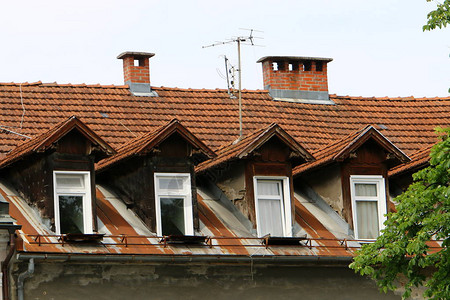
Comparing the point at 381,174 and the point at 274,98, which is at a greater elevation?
the point at 274,98

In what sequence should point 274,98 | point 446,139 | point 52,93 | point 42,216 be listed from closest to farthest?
point 446,139, point 42,216, point 52,93, point 274,98

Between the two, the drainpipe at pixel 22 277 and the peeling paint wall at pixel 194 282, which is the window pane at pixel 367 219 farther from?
the drainpipe at pixel 22 277

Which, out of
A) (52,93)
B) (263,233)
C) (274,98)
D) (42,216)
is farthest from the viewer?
(274,98)

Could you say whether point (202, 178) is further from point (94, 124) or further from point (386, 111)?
point (386, 111)

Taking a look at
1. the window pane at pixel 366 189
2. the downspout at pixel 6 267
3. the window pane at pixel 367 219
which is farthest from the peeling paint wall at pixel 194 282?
the window pane at pixel 366 189

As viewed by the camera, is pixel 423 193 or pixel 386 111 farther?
pixel 386 111

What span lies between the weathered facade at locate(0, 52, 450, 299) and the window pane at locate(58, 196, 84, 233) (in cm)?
2

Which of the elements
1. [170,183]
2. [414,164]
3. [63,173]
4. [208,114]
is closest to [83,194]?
[63,173]

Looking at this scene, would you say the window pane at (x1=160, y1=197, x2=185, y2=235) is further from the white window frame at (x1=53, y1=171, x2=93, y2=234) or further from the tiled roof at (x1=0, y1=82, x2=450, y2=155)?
the tiled roof at (x1=0, y1=82, x2=450, y2=155)

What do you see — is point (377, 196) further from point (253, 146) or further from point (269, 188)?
point (253, 146)

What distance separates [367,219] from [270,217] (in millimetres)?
2116

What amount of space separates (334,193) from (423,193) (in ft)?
17.2

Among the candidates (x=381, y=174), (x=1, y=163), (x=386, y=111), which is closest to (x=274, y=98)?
(x=386, y=111)

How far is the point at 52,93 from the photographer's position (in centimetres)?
2870
